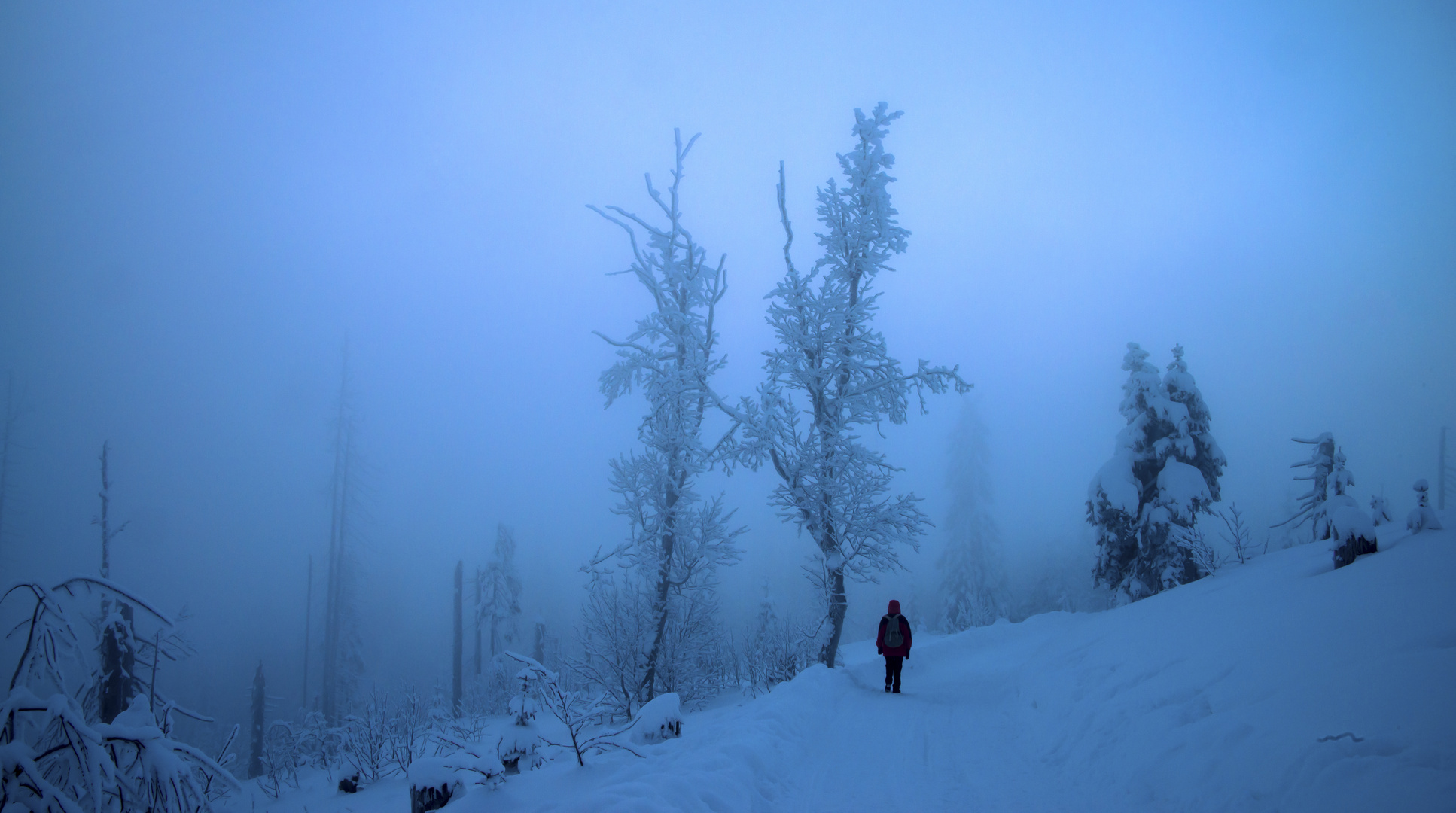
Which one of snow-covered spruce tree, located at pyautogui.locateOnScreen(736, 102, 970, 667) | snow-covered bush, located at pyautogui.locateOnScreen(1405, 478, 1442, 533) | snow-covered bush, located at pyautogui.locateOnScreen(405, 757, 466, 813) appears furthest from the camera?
snow-covered spruce tree, located at pyautogui.locateOnScreen(736, 102, 970, 667)

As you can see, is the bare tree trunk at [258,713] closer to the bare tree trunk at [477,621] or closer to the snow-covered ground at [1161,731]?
the bare tree trunk at [477,621]

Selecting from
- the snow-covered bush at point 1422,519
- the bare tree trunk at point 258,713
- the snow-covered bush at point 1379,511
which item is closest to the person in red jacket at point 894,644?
the snow-covered bush at point 1422,519

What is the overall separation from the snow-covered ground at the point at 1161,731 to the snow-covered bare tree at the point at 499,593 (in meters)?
28.7

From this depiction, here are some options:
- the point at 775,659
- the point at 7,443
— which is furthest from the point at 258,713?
the point at 775,659

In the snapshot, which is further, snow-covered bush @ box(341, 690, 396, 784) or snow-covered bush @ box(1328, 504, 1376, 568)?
snow-covered bush @ box(341, 690, 396, 784)

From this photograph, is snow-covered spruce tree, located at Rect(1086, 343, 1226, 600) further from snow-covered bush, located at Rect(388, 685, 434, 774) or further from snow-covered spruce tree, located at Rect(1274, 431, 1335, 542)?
snow-covered bush, located at Rect(388, 685, 434, 774)

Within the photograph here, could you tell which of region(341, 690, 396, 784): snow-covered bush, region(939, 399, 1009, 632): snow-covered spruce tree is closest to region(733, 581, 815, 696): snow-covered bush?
region(341, 690, 396, 784): snow-covered bush

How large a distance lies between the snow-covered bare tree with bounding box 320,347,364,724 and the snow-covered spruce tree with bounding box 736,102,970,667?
2916 cm

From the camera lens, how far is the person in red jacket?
10570 mm

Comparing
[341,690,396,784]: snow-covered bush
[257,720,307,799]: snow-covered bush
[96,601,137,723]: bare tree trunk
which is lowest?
[257,720,307,799]: snow-covered bush

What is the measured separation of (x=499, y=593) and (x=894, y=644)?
3287cm

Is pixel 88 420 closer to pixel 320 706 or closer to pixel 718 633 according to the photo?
pixel 320 706

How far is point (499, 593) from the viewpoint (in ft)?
122

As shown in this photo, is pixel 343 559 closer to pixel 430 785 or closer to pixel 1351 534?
pixel 430 785
